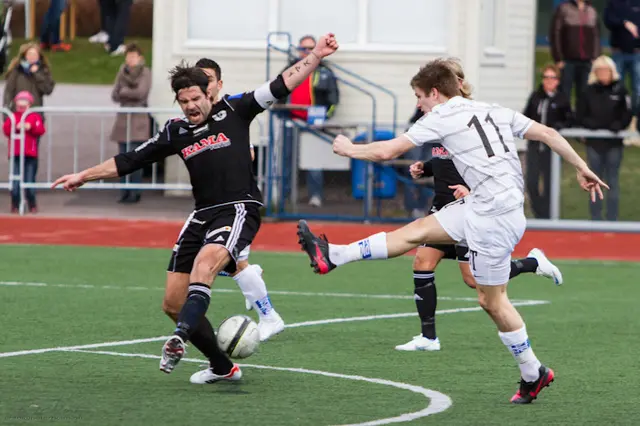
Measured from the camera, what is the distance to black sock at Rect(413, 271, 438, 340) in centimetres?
1158

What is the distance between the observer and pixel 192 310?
9109 mm

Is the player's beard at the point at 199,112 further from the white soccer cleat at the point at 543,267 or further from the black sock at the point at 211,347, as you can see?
the white soccer cleat at the point at 543,267

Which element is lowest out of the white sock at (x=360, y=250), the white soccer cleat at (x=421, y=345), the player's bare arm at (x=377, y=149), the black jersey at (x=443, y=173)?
the white soccer cleat at (x=421, y=345)

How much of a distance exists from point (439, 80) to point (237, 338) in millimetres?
2066

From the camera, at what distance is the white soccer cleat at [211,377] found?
959 centimetres

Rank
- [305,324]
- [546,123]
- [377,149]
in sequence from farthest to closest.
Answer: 1. [546,123]
2. [305,324]
3. [377,149]

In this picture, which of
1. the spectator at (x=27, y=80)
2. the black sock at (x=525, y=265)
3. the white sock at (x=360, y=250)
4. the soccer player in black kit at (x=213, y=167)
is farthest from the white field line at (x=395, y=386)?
the spectator at (x=27, y=80)

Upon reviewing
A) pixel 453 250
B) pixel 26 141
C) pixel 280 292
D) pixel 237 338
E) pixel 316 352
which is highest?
pixel 453 250

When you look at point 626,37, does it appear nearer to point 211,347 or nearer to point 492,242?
point 492,242

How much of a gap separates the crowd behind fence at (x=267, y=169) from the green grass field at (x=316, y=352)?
316cm

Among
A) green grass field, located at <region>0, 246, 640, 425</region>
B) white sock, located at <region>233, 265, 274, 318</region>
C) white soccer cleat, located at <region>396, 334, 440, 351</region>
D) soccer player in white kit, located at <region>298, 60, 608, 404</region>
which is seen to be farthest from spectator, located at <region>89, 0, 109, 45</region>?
soccer player in white kit, located at <region>298, 60, 608, 404</region>

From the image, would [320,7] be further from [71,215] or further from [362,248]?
[362,248]

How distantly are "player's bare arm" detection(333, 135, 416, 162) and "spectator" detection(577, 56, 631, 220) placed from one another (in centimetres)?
1199

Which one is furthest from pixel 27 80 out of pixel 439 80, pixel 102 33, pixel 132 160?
pixel 439 80
